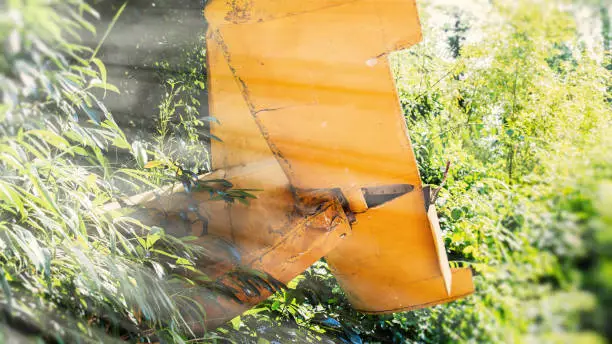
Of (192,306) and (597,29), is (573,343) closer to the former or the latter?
(597,29)

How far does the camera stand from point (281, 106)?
100 centimetres

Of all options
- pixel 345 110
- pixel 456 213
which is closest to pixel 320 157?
pixel 345 110

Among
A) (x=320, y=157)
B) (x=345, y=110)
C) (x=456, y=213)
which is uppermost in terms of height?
(x=345, y=110)

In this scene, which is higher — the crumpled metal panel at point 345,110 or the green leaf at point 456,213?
the crumpled metal panel at point 345,110

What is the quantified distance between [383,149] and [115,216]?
636 mm

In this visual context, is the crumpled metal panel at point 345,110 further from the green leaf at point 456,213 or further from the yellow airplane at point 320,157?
the green leaf at point 456,213

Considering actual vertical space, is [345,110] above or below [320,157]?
above

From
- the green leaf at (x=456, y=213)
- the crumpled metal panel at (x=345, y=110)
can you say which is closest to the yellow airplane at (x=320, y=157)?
the crumpled metal panel at (x=345, y=110)

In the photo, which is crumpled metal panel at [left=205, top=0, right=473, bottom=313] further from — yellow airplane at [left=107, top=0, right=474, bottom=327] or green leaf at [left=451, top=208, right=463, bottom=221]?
green leaf at [left=451, top=208, right=463, bottom=221]

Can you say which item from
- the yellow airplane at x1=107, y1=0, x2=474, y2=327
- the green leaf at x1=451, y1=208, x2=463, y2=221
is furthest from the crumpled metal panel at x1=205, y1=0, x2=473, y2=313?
the green leaf at x1=451, y1=208, x2=463, y2=221

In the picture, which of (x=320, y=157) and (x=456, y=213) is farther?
(x=456, y=213)

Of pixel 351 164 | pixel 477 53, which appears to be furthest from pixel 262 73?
pixel 477 53

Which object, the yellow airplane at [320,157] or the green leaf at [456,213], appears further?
the green leaf at [456,213]

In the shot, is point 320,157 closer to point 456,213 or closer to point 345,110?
point 345,110
